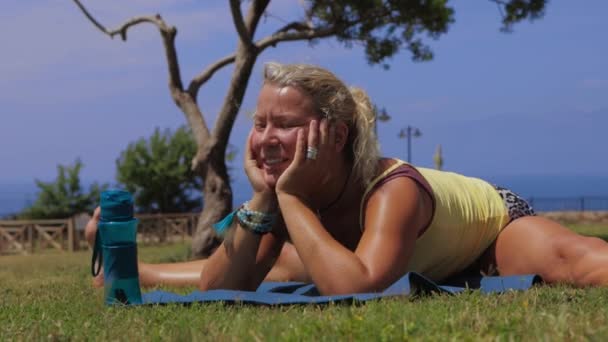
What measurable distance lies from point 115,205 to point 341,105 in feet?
3.95

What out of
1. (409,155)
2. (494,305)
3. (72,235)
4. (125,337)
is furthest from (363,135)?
(409,155)

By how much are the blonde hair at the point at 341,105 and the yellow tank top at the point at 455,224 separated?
0.14m

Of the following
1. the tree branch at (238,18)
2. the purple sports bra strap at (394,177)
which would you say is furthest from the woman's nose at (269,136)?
the tree branch at (238,18)

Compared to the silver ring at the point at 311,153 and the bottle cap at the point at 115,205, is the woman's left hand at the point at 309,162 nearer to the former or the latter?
the silver ring at the point at 311,153

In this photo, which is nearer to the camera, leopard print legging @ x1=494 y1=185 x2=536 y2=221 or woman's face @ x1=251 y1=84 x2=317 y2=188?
woman's face @ x1=251 y1=84 x2=317 y2=188

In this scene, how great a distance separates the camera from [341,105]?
162 inches

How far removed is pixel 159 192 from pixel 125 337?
124 feet

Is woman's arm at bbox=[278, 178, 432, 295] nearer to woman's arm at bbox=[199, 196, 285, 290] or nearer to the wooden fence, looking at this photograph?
woman's arm at bbox=[199, 196, 285, 290]

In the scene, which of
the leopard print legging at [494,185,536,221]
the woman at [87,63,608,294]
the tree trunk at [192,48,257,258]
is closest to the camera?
the woman at [87,63,608,294]

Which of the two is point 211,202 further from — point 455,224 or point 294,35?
point 455,224

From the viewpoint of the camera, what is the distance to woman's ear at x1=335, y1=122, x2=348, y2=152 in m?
4.10

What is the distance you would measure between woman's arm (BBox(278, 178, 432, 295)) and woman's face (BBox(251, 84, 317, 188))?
20cm

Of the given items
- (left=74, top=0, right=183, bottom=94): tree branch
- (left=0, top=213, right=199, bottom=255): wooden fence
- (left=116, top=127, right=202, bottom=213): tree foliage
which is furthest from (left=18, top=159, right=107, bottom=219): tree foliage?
(left=74, top=0, right=183, bottom=94): tree branch

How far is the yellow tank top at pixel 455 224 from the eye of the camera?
14.6 ft
